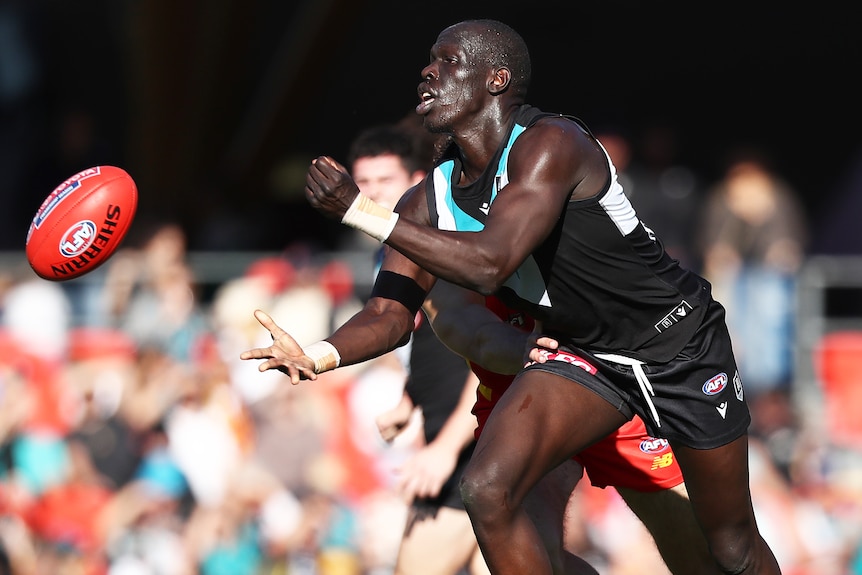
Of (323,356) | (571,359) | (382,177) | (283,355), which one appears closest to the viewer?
(283,355)

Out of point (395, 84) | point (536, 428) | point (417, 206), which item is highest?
point (417, 206)

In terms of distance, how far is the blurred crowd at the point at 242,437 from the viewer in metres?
8.62

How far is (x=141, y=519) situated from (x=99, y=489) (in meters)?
0.38

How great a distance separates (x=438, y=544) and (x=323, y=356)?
1.53 metres

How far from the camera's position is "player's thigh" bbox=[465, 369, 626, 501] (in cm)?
425

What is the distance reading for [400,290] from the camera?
484cm

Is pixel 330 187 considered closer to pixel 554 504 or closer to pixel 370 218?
pixel 370 218

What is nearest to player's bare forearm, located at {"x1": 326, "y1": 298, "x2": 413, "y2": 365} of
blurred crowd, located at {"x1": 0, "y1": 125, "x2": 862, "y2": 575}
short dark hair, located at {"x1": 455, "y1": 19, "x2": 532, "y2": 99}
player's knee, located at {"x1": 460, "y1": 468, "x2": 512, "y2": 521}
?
player's knee, located at {"x1": 460, "y1": 468, "x2": 512, "y2": 521}

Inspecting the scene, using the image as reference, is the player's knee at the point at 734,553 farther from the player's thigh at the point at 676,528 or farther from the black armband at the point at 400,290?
the black armband at the point at 400,290

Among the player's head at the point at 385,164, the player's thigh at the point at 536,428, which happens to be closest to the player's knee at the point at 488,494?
the player's thigh at the point at 536,428

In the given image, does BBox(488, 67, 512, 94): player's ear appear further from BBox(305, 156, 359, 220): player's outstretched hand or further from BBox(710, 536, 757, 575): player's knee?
BBox(710, 536, 757, 575): player's knee

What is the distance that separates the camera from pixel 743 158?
10953 millimetres

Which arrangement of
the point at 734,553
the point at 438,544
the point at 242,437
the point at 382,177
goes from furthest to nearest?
the point at 242,437 < the point at 382,177 < the point at 438,544 < the point at 734,553

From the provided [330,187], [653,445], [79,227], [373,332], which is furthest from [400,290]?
[79,227]
